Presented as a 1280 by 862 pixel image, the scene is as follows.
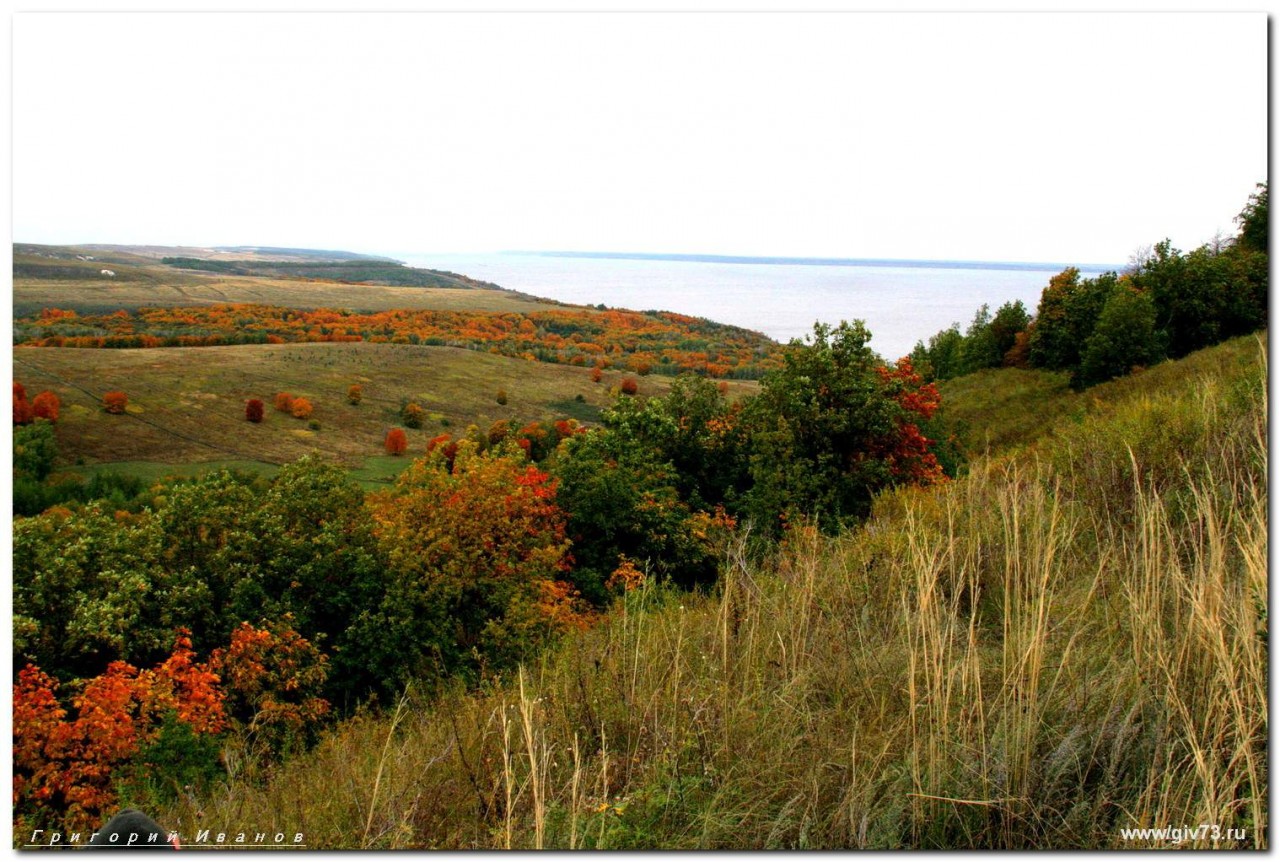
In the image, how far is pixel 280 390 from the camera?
2381 inches

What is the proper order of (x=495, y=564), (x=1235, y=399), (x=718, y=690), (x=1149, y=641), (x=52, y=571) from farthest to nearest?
(x=495, y=564) → (x=52, y=571) → (x=1235, y=399) → (x=718, y=690) → (x=1149, y=641)

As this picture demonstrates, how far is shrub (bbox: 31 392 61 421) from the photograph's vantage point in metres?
31.7

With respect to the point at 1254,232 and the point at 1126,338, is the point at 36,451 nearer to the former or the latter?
the point at 1126,338

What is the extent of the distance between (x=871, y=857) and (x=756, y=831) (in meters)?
0.43

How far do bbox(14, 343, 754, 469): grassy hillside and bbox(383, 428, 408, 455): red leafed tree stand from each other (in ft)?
2.43

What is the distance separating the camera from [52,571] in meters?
12.6

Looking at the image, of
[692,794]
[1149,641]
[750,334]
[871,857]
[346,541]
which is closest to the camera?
[871,857]

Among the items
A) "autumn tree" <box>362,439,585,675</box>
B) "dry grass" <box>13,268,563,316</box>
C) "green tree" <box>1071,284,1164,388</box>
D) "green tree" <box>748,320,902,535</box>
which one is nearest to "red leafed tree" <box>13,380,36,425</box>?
"autumn tree" <box>362,439,585,675</box>

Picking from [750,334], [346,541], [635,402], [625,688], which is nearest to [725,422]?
[635,402]

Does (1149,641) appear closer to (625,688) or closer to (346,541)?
(625,688)

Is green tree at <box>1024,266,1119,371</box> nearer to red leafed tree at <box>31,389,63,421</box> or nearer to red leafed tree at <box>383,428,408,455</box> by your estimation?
red leafed tree at <box>383,428,408,455</box>

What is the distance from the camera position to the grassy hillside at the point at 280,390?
133ft

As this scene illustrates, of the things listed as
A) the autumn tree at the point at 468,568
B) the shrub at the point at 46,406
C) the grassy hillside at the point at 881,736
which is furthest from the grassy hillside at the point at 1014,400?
the shrub at the point at 46,406

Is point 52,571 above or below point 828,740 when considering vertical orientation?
below
